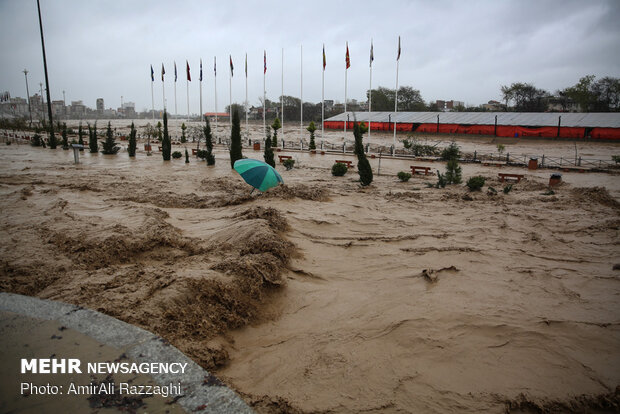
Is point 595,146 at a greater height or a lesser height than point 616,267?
greater

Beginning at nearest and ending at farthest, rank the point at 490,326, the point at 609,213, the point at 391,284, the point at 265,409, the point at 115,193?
the point at 265,409
the point at 490,326
the point at 391,284
the point at 609,213
the point at 115,193

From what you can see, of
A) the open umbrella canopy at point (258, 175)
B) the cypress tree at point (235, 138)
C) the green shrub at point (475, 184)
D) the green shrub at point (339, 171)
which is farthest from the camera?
the cypress tree at point (235, 138)

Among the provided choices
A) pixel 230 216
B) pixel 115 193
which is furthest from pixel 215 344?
pixel 115 193

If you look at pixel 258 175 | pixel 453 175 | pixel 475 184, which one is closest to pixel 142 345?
pixel 258 175

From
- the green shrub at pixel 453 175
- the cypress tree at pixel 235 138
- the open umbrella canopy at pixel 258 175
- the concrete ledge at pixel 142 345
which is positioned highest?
the cypress tree at pixel 235 138

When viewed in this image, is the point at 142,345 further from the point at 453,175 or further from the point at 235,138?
the point at 235,138

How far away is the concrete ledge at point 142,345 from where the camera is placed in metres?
2.69

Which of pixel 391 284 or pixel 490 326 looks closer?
pixel 490 326

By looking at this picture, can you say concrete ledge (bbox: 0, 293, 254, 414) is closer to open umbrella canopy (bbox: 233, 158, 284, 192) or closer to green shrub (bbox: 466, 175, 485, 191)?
open umbrella canopy (bbox: 233, 158, 284, 192)

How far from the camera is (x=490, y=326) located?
16.4 ft

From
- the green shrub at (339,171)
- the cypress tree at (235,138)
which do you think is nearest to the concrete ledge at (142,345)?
the green shrub at (339,171)

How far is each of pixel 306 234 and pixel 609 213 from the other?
997 centimetres

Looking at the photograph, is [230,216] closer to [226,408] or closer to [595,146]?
[226,408]

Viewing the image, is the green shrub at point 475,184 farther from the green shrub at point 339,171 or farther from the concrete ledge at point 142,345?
the concrete ledge at point 142,345
